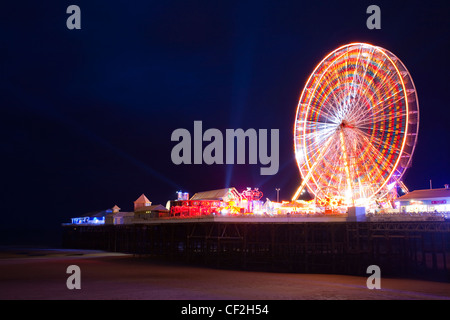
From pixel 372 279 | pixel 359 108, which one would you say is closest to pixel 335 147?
pixel 359 108

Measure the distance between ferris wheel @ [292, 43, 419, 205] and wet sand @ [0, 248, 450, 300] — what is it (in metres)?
12.9

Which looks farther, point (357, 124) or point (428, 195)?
point (428, 195)

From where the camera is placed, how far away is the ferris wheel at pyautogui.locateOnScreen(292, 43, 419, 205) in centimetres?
4438

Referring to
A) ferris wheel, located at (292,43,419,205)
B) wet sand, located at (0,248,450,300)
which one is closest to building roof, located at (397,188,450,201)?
ferris wheel, located at (292,43,419,205)

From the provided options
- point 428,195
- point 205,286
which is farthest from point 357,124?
point 205,286

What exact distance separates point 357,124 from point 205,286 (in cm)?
2499

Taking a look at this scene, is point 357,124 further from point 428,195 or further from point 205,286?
point 205,286

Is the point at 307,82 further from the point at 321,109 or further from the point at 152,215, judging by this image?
the point at 152,215

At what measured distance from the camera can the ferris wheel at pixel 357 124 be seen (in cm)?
4438

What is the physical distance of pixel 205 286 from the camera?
32344 millimetres

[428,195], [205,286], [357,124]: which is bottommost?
[205,286]

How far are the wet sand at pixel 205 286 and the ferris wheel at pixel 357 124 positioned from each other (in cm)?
1295
